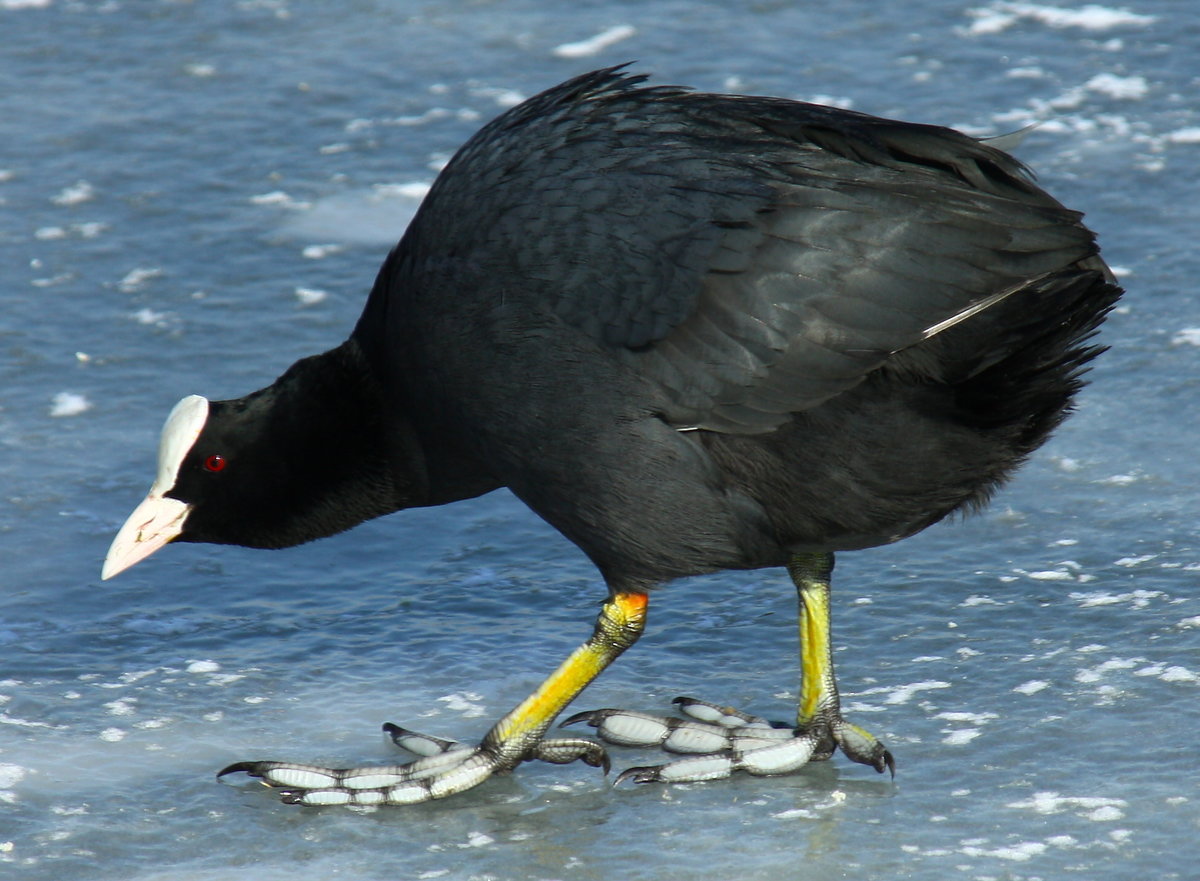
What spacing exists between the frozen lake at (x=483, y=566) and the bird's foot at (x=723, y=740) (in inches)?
1.7

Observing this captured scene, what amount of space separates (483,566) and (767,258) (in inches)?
56.8

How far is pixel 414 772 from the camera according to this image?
3453mm

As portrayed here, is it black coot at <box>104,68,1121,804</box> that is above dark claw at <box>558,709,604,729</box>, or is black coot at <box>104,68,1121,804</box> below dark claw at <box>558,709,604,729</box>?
above

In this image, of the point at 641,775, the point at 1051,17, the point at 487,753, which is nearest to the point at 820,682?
the point at 641,775

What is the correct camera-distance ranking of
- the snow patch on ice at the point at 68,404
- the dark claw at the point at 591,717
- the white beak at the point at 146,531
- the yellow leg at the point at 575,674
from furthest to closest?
1. the snow patch on ice at the point at 68,404
2. the white beak at the point at 146,531
3. the dark claw at the point at 591,717
4. the yellow leg at the point at 575,674

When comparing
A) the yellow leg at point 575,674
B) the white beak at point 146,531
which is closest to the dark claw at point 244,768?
the yellow leg at point 575,674

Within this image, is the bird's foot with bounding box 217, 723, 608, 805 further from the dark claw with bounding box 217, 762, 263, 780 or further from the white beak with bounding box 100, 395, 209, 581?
the white beak with bounding box 100, 395, 209, 581

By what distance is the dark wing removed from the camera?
10.7 ft

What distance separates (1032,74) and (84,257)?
12.3 ft

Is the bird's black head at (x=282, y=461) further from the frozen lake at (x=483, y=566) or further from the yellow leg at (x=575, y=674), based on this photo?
the yellow leg at (x=575, y=674)

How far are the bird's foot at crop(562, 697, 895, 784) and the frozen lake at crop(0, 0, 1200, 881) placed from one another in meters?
0.04

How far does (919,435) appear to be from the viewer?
11.0 ft

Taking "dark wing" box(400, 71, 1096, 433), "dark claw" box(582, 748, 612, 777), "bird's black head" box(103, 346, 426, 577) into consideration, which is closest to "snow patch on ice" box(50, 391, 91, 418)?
"bird's black head" box(103, 346, 426, 577)

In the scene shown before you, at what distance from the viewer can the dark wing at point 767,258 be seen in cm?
327
